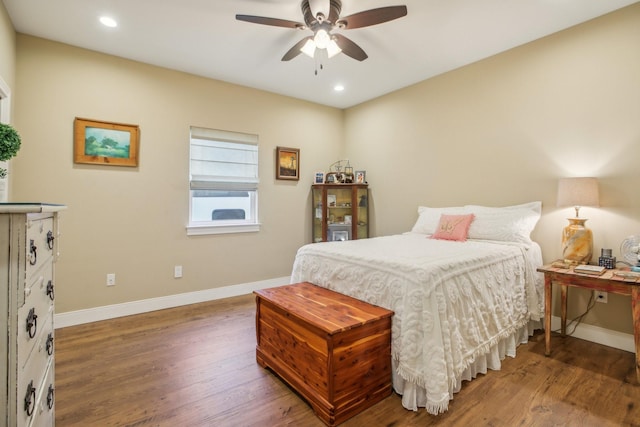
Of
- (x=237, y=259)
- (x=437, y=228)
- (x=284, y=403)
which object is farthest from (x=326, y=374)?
(x=237, y=259)

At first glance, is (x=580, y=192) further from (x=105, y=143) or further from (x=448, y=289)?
(x=105, y=143)

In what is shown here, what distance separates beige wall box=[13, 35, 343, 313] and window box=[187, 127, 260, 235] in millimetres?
108

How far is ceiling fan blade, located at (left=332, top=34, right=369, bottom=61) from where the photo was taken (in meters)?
2.42

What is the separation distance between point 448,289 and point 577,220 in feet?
5.36

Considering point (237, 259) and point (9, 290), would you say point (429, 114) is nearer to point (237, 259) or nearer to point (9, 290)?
point (237, 259)

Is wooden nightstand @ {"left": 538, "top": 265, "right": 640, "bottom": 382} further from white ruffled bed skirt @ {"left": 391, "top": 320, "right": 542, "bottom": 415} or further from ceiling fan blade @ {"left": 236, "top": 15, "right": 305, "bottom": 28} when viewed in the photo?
ceiling fan blade @ {"left": 236, "top": 15, "right": 305, "bottom": 28}

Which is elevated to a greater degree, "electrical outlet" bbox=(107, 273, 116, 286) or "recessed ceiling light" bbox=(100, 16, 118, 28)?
"recessed ceiling light" bbox=(100, 16, 118, 28)

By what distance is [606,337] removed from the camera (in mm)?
2586

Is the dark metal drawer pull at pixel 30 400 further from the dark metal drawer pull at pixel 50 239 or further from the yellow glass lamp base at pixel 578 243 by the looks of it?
the yellow glass lamp base at pixel 578 243

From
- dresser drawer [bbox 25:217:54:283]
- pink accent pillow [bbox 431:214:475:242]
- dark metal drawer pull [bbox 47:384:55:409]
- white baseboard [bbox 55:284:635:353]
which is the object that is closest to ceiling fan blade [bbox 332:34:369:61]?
pink accent pillow [bbox 431:214:475:242]

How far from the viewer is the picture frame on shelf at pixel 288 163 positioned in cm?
436

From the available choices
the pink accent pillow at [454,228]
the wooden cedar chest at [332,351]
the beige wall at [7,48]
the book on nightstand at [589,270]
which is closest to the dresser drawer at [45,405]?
the wooden cedar chest at [332,351]

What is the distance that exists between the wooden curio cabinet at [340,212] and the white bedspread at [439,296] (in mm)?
1730

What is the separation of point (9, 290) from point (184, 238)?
288 cm
